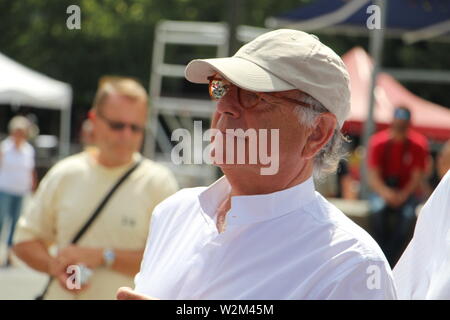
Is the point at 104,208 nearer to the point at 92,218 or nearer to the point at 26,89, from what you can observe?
the point at 92,218

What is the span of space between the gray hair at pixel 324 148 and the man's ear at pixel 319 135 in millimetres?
20

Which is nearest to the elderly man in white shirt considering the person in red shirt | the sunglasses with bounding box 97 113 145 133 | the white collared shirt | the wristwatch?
the white collared shirt

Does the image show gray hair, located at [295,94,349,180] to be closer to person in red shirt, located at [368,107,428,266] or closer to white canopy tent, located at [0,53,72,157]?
person in red shirt, located at [368,107,428,266]

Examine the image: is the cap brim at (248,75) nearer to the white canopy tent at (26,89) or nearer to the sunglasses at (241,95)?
the sunglasses at (241,95)

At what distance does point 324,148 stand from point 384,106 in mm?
17314

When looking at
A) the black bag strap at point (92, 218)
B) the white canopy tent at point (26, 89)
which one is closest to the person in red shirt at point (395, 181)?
the black bag strap at point (92, 218)

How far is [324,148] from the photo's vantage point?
2.24 m

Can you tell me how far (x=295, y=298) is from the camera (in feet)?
6.36

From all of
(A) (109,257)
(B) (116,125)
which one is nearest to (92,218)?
(A) (109,257)

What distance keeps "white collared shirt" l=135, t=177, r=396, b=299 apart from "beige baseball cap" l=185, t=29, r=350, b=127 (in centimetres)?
23

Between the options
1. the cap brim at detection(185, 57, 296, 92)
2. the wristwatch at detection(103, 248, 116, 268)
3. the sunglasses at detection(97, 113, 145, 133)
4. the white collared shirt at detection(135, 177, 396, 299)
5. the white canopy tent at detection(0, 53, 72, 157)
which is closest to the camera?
the white collared shirt at detection(135, 177, 396, 299)

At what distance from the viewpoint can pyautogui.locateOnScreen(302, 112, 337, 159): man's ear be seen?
215 cm

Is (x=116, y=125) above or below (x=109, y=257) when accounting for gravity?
above

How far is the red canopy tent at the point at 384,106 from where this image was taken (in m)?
18.4
